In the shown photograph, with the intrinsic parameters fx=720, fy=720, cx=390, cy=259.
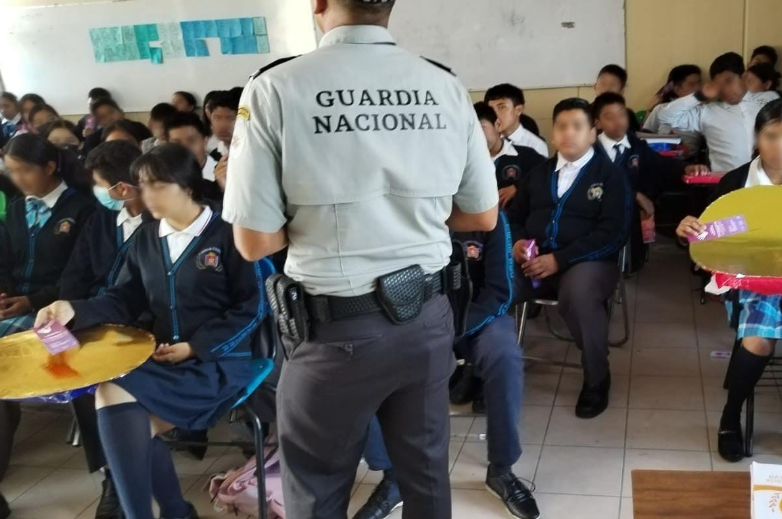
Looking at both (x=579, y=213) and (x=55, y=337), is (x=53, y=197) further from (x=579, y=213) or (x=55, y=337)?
(x=579, y=213)

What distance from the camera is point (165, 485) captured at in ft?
6.98

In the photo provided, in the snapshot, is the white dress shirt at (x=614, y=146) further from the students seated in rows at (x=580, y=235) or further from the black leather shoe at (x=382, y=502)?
the black leather shoe at (x=382, y=502)

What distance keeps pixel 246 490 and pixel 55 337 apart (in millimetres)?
758

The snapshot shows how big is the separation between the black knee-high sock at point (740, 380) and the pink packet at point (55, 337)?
2005 millimetres

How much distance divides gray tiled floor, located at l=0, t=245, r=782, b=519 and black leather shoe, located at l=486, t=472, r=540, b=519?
4 centimetres

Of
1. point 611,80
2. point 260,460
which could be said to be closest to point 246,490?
point 260,460

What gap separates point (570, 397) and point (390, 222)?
1761 millimetres

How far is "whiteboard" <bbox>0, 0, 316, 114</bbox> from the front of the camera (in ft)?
18.1

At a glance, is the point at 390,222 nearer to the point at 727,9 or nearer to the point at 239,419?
the point at 239,419

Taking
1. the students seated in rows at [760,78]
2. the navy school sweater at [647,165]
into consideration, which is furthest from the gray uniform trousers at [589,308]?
the students seated in rows at [760,78]

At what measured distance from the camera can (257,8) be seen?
550 centimetres

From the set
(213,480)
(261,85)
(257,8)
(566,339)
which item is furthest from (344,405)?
(257,8)

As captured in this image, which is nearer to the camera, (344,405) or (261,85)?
(261,85)

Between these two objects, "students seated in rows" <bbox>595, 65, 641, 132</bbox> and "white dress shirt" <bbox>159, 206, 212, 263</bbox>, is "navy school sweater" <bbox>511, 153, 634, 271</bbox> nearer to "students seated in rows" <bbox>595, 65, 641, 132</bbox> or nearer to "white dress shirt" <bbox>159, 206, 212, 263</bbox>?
"white dress shirt" <bbox>159, 206, 212, 263</bbox>
